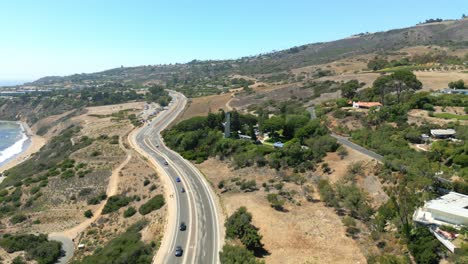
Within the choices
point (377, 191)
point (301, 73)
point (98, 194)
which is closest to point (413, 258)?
point (377, 191)

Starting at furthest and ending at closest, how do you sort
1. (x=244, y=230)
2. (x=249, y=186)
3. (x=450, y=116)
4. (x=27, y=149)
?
1. (x=27, y=149)
2. (x=450, y=116)
3. (x=249, y=186)
4. (x=244, y=230)

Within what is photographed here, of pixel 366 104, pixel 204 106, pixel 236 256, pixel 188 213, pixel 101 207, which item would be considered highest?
pixel 366 104

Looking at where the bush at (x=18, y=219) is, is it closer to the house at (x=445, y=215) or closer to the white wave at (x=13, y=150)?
the house at (x=445, y=215)

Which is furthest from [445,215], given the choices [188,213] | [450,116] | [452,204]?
[450,116]

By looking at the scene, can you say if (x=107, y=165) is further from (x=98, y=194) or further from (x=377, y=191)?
(x=377, y=191)

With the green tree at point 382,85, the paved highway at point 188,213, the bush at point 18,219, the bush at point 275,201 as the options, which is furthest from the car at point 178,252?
the green tree at point 382,85

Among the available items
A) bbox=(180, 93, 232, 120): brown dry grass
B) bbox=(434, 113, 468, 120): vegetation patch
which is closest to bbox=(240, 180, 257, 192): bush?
bbox=(434, 113, 468, 120): vegetation patch

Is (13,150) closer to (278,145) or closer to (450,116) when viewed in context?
(278,145)
